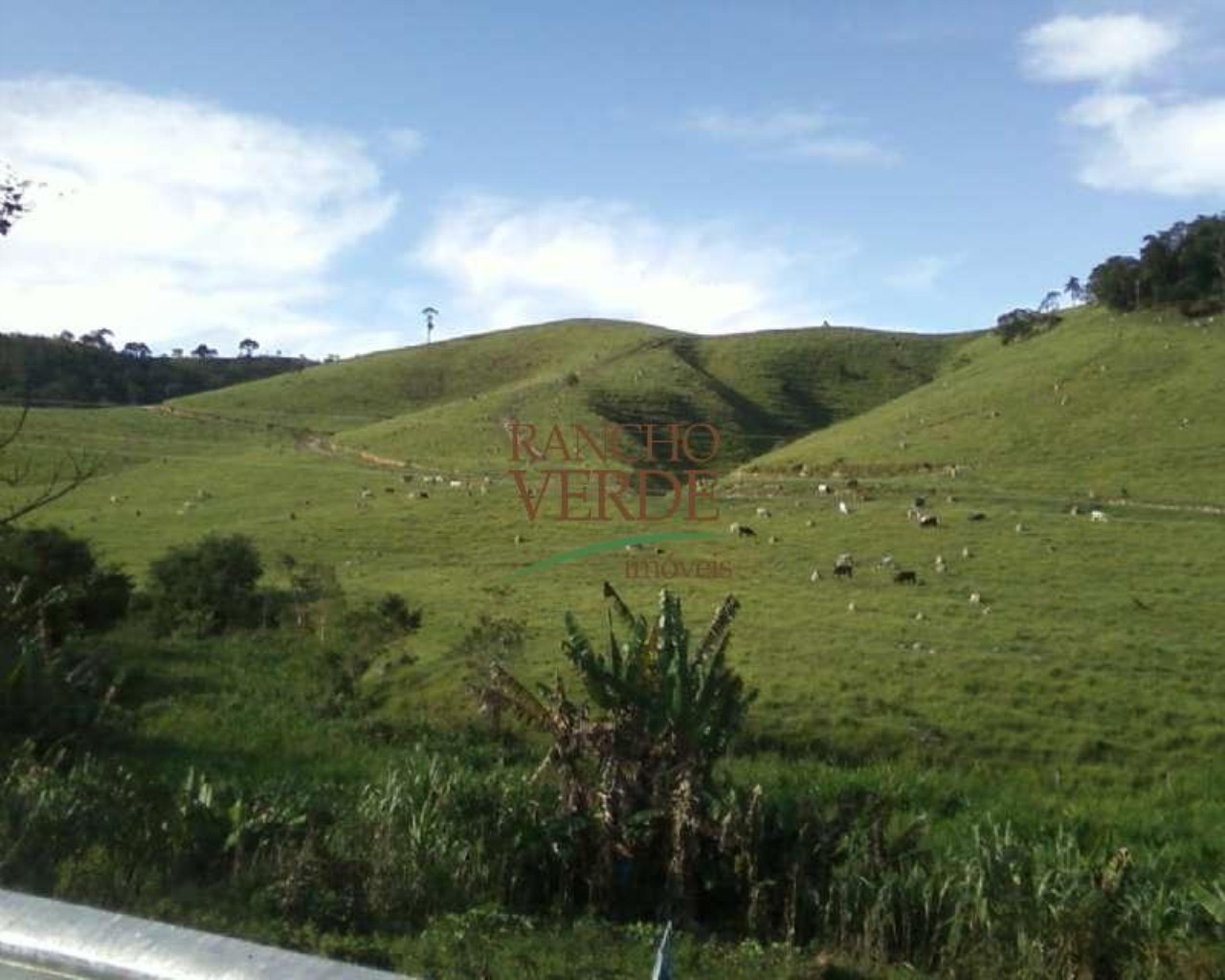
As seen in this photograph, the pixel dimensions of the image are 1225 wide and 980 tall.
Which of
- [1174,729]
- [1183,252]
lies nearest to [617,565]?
[1174,729]

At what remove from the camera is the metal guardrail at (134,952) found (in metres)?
3.59

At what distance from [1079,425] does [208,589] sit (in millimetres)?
36170

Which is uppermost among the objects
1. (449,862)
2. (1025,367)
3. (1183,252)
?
(1183,252)

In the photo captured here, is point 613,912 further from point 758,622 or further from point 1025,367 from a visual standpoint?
point 1025,367

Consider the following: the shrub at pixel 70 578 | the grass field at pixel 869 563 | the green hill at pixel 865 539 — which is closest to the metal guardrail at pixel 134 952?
the grass field at pixel 869 563

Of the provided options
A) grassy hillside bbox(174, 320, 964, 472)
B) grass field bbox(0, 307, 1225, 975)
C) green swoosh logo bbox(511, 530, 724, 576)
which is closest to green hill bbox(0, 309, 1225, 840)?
grass field bbox(0, 307, 1225, 975)

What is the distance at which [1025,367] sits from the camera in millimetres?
65000

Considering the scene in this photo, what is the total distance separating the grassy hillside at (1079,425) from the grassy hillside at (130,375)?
29246 millimetres

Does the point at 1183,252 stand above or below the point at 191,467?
above

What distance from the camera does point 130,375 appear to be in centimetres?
9731

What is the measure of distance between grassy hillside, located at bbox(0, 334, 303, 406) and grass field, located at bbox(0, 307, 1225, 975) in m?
3.26

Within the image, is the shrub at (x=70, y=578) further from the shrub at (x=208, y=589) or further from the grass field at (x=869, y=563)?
the grass field at (x=869, y=563)

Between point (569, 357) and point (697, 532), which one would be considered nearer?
point (697, 532)

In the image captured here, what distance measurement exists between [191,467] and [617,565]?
35.0 meters
